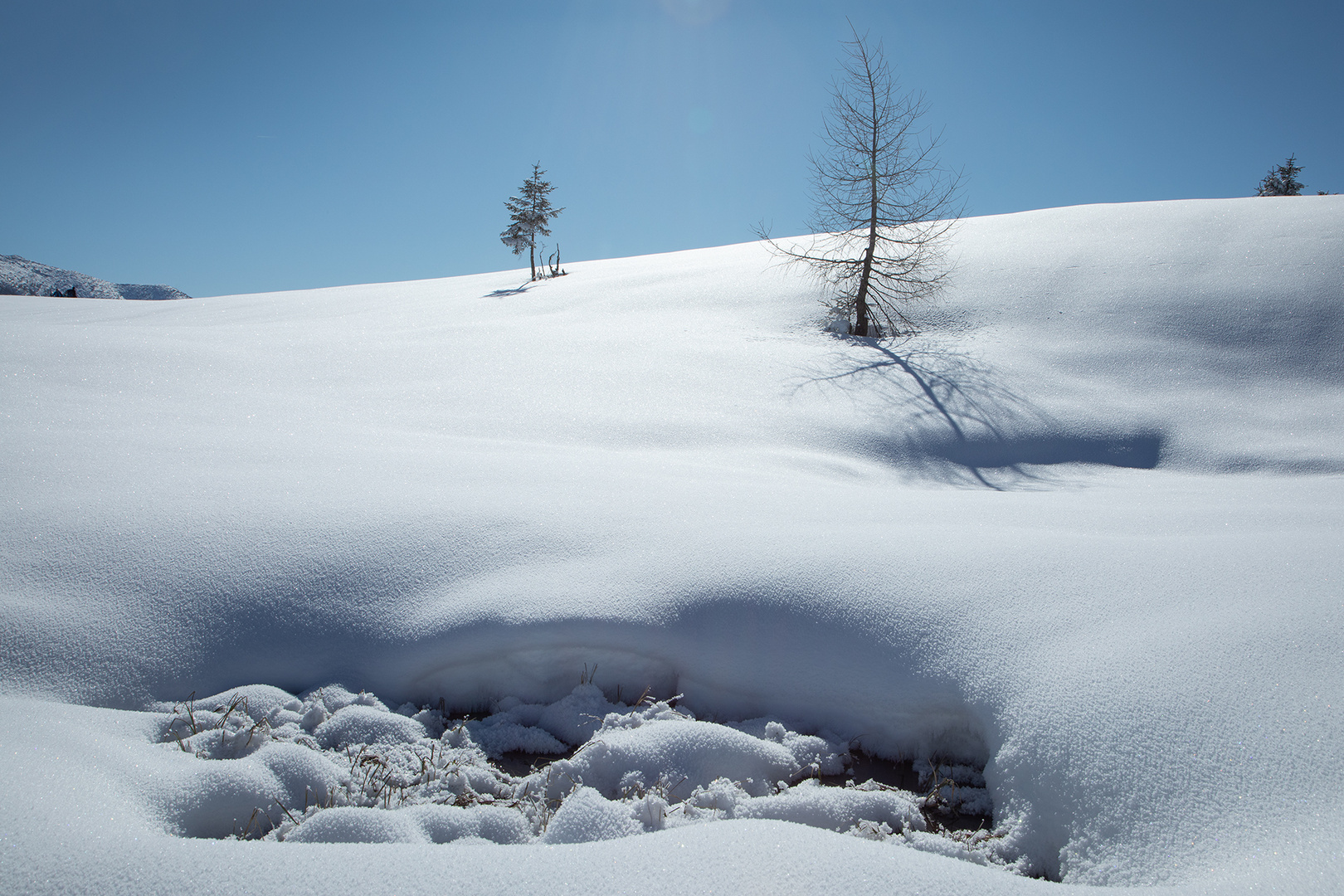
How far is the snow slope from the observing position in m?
1.25

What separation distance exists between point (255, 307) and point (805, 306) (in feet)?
38.5

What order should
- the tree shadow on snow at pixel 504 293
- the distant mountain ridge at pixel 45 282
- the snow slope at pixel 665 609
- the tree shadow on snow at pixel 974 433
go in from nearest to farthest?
1. the snow slope at pixel 665 609
2. the tree shadow on snow at pixel 974 433
3. the tree shadow on snow at pixel 504 293
4. the distant mountain ridge at pixel 45 282

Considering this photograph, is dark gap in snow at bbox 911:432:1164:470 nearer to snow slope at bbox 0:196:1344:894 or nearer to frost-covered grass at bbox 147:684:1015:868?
snow slope at bbox 0:196:1344:894

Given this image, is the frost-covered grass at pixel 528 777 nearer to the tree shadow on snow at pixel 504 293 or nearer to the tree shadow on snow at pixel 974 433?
the tree shadow on snow at pixel 974 433

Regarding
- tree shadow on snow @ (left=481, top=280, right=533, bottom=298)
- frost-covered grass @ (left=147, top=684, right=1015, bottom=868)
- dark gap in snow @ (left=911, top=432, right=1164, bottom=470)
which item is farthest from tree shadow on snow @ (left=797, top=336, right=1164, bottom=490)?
tree shadow on snow @ (left=481, top=280, right=533, bottom=298)

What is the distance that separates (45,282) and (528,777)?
3223 cm

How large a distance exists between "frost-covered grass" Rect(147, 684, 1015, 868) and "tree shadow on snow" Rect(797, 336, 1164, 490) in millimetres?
3660

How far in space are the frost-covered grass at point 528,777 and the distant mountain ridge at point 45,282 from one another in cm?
2562

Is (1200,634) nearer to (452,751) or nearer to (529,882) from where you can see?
(529,882)

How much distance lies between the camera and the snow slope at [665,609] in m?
1.25

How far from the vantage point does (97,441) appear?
3.10 metres

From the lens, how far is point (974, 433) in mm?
5574

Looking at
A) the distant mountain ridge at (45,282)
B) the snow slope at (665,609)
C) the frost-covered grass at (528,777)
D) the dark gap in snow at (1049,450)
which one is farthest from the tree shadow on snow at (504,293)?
the distant mountain ridge at (45,282)

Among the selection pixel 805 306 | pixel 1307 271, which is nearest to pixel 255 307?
pixel 805 306
